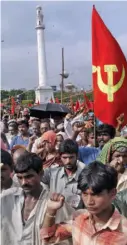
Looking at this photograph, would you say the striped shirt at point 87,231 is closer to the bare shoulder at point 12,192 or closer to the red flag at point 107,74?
the bare shoulder at point 12,192

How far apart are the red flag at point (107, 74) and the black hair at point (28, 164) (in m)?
1.80

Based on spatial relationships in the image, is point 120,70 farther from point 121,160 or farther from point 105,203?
point 105,203

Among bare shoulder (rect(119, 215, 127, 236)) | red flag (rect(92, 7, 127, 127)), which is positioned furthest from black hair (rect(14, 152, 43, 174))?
red flag (rect(92, 7, 127, 127))

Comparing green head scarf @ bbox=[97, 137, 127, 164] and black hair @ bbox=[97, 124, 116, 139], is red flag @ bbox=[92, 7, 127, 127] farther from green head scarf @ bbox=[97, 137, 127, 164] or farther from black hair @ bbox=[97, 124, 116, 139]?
green head scarf @ bbox=[97, 137, 127, 164]

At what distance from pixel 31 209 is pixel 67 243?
25 centimetres

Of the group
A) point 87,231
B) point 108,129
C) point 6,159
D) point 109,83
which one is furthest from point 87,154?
point 87,231

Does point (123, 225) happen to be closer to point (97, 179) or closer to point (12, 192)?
point (97, 179)

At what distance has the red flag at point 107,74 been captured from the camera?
3.93 m

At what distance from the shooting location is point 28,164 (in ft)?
7.00

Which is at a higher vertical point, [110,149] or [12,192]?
[110,149]

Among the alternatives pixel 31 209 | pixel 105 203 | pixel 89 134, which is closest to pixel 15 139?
pixel 89 134

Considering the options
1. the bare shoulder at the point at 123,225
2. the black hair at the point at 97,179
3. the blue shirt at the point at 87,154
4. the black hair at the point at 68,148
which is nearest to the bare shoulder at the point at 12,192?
the black hair at the point at 97,179

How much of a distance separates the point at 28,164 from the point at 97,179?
483 mm

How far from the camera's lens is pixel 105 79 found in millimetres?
3988
